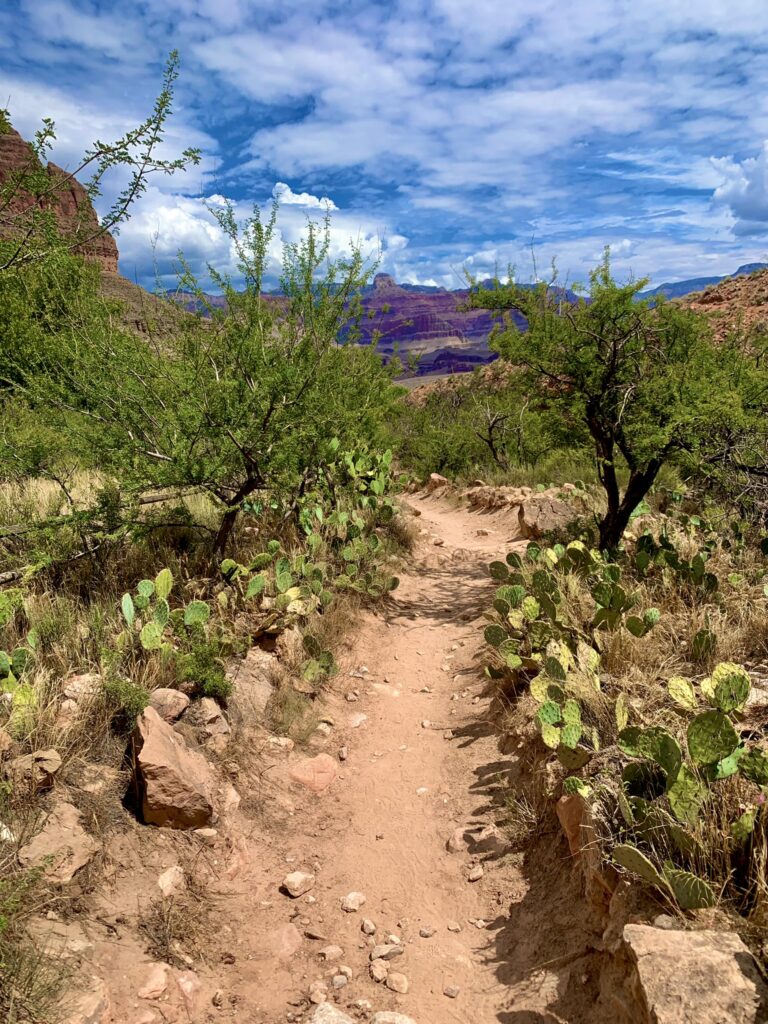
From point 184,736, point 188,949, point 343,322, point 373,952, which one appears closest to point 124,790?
point 184,736

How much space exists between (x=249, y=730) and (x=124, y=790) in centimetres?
107

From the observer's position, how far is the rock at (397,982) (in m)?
2.75

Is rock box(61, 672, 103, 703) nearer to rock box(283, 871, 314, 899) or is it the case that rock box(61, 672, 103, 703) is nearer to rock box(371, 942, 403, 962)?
rock box(283, 871, 314, 899)

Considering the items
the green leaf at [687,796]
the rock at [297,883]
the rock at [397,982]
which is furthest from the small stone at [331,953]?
the green leaf at [687,796]

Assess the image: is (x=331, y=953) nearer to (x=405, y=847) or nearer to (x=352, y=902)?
(x=352, y=902)

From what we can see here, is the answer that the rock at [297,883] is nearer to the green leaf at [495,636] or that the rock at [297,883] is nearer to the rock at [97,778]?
the rock at [97,778]

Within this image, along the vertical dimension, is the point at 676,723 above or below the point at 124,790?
above

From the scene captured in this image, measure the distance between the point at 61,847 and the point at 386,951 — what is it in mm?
1642

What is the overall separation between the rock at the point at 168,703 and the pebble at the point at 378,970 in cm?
187

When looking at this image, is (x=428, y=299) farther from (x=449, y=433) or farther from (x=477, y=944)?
(x=477, y=944)

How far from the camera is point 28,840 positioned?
2846mm

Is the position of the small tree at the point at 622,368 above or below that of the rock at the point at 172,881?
above

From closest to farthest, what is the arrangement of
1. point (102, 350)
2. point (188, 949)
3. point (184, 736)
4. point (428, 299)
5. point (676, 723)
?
point (188, 949) < point (676, 723) < point (184, 736) < point (102, 350) < point (428, 299)

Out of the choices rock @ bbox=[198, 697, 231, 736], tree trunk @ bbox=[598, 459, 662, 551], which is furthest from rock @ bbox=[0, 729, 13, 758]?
tree trunk @ bbox=[598, 459, 662, 551]
